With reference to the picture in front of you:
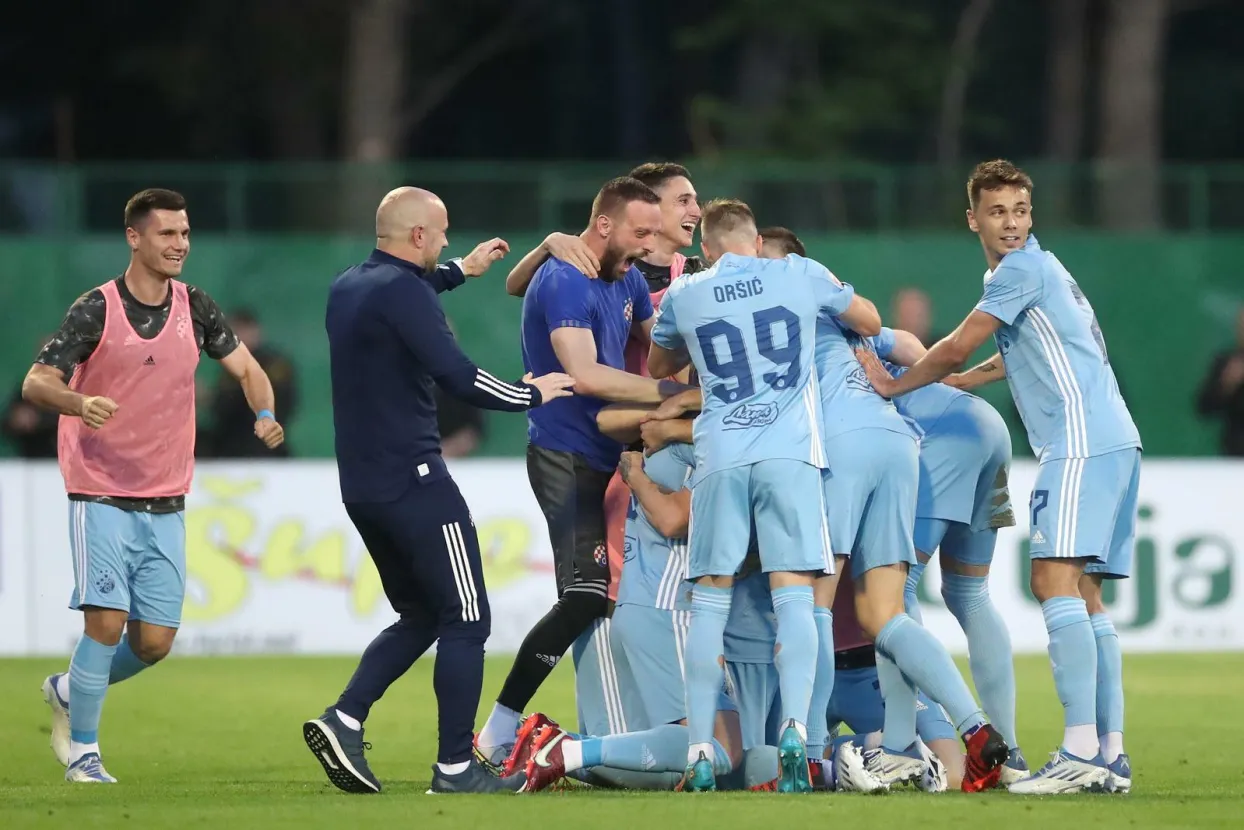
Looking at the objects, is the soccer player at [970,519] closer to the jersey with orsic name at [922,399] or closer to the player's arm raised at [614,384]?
the jersey with orsic name at [922,399]

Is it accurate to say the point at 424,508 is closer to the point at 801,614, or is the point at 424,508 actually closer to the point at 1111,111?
the point at 801,614

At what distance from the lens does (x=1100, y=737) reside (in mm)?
8383

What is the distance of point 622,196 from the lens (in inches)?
355

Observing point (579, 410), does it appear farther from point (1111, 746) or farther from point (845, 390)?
point (1111, 746)

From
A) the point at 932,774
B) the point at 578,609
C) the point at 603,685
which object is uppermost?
the point at 578,609

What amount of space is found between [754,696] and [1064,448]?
5.29 feet

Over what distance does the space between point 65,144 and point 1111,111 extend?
1338 cm

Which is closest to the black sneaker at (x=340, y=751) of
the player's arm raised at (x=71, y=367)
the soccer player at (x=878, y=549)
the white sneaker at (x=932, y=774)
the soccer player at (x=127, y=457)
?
the soccer player at (x=127, y=457)

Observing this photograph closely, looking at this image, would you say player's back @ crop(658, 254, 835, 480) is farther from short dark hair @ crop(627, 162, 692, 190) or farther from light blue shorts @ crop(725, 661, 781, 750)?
short dark hair @ crop(627, 162, 692, 190)

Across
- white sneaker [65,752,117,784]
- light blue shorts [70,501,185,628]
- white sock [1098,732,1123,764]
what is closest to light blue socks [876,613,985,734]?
white sock [1098,732,1123,764]

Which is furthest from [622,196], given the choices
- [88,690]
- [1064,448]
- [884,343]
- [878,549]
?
[88,690]

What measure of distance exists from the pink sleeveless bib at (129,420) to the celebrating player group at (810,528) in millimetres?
1749

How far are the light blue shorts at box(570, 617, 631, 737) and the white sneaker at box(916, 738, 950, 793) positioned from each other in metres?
1.18

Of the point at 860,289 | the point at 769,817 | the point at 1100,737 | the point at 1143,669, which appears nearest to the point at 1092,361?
the point at 1100,737
